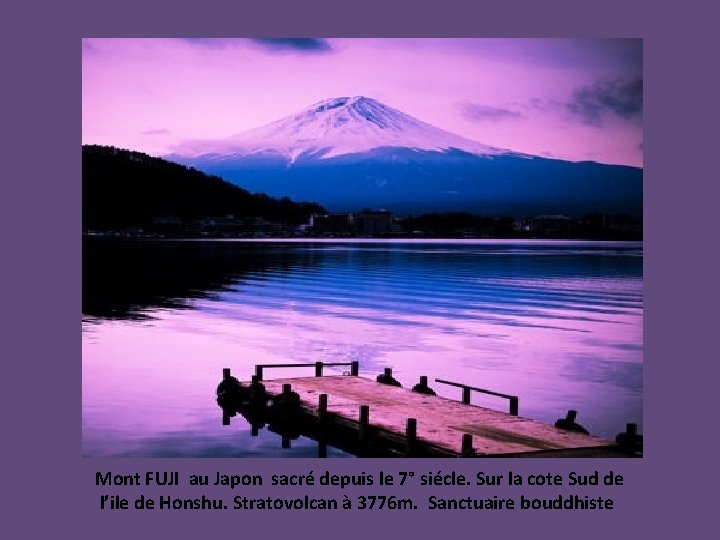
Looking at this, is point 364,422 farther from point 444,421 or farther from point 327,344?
point 327,344

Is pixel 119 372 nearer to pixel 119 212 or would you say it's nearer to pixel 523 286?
pixel 523 286

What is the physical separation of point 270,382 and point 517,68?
10.3 m

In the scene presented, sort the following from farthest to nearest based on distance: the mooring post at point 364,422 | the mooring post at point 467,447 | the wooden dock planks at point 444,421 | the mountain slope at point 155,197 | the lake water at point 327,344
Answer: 1. the mountain slope at point 155,197
2. the lake water at point 327,344
3. the mooring post at point 364,422
4. the wooden dock planks at point 444,421
5. the mooring post at point 467,447

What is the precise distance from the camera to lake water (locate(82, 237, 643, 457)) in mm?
17844

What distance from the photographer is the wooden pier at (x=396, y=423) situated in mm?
12148

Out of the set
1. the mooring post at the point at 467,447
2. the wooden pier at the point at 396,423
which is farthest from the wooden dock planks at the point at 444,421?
the mooring post at the point at 467,447

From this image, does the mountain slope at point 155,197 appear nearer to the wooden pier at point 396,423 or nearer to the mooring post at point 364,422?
the wooden pier at point 396,423

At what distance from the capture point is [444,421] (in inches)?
531

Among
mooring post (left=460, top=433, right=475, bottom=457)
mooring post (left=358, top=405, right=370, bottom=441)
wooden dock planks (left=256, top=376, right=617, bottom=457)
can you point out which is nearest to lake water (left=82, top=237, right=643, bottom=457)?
wooden dock planks (left=256, top=376, right=617, bottom=457)

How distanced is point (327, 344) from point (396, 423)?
14542mm

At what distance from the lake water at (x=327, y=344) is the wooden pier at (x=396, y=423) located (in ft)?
2.30

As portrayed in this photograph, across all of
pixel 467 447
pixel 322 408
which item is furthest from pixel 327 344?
pixel 467 447

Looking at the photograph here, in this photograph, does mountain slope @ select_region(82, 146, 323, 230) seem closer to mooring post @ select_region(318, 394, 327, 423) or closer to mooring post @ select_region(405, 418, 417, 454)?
mooring post @ select_region(318, 394, 327, 423)

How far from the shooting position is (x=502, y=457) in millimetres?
11688
